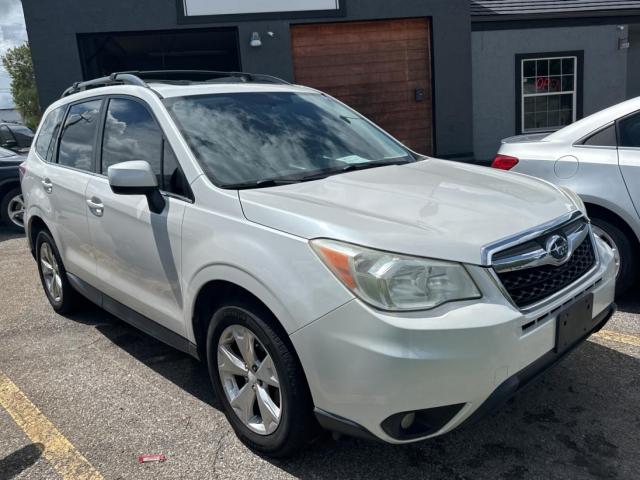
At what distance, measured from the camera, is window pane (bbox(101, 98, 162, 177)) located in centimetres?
335

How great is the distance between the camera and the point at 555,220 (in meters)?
2.74

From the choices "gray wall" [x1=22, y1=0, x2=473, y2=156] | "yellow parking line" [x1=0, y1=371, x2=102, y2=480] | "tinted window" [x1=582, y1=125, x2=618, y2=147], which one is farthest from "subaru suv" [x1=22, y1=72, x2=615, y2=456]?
"gray wall" [x1=22, y1=0, x2=473, y2=156]

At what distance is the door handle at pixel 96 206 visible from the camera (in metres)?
3.67

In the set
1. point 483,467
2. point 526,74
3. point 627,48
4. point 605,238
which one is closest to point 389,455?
point 483,467

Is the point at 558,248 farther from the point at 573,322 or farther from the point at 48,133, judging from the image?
the point at 48,133

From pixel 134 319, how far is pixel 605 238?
3.33 metres

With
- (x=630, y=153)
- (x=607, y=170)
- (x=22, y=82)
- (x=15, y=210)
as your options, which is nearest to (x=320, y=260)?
(x=607, y=170)

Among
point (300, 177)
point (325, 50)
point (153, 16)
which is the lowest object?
point (300, 177)

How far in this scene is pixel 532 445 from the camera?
280cm

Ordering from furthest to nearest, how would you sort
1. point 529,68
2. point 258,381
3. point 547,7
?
point 529,68, point 547,7, point 258,381

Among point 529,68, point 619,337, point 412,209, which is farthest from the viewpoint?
point 529,68

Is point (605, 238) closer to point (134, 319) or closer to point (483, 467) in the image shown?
point (483, 467)

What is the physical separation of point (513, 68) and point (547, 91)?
41.5 inches

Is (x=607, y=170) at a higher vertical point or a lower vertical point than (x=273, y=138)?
lower
